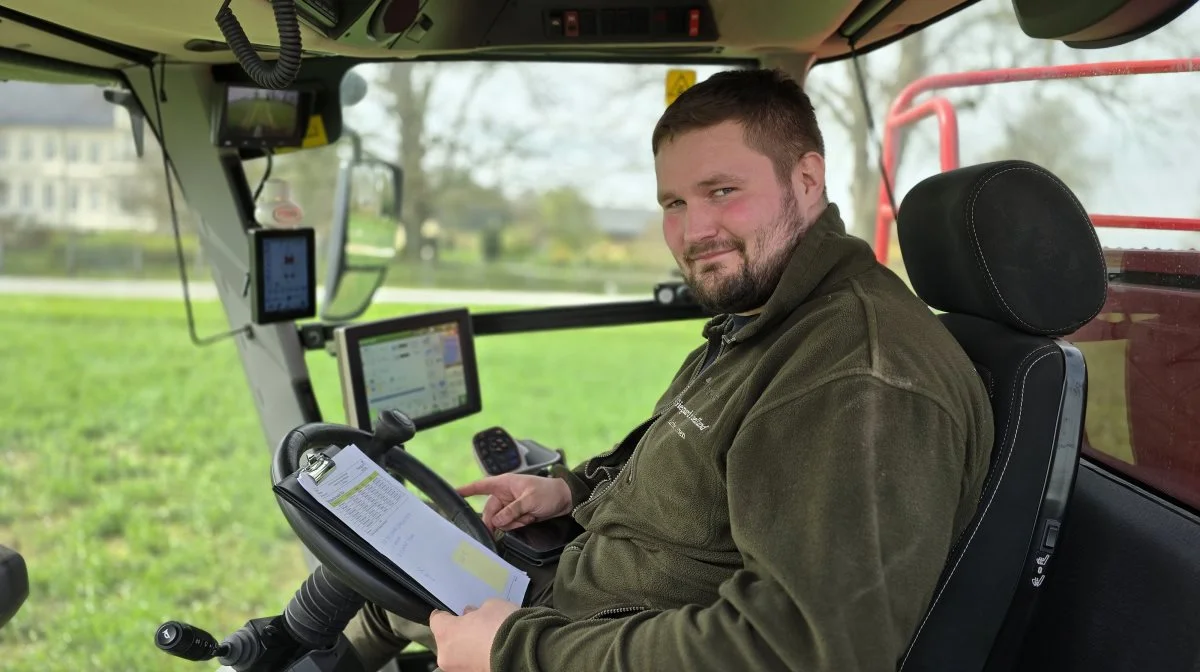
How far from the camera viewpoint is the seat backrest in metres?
1.36

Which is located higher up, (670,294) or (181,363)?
(670,294)

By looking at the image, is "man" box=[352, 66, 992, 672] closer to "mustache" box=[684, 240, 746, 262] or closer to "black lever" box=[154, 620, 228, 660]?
"mustache" box=[684, 240, 746, 262]

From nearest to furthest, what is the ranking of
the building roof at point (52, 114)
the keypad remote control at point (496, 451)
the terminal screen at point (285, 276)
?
the keypad remote control at point (496, 451), the terminal screen at point (285, 276), the building roof at point (52, 114)

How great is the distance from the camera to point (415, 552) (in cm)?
155

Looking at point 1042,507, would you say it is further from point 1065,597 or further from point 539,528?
point 539,528

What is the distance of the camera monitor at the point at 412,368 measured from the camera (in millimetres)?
2553

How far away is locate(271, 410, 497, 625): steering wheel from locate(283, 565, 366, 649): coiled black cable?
14 centimetres

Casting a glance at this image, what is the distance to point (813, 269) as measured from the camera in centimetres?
148

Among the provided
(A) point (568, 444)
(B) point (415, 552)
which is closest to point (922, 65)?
(A) point (568, 444)

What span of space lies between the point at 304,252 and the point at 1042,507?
6.68 feet

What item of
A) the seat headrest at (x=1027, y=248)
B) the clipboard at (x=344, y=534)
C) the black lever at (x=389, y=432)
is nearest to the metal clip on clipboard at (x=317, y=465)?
the clipboard at (x=344, y=534)

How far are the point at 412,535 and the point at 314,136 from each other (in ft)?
5.29

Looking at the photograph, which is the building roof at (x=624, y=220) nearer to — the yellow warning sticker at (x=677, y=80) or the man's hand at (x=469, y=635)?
the yellow warning sticker at (x=677, y=80)

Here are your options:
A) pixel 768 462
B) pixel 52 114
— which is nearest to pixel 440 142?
pixel 52 114
